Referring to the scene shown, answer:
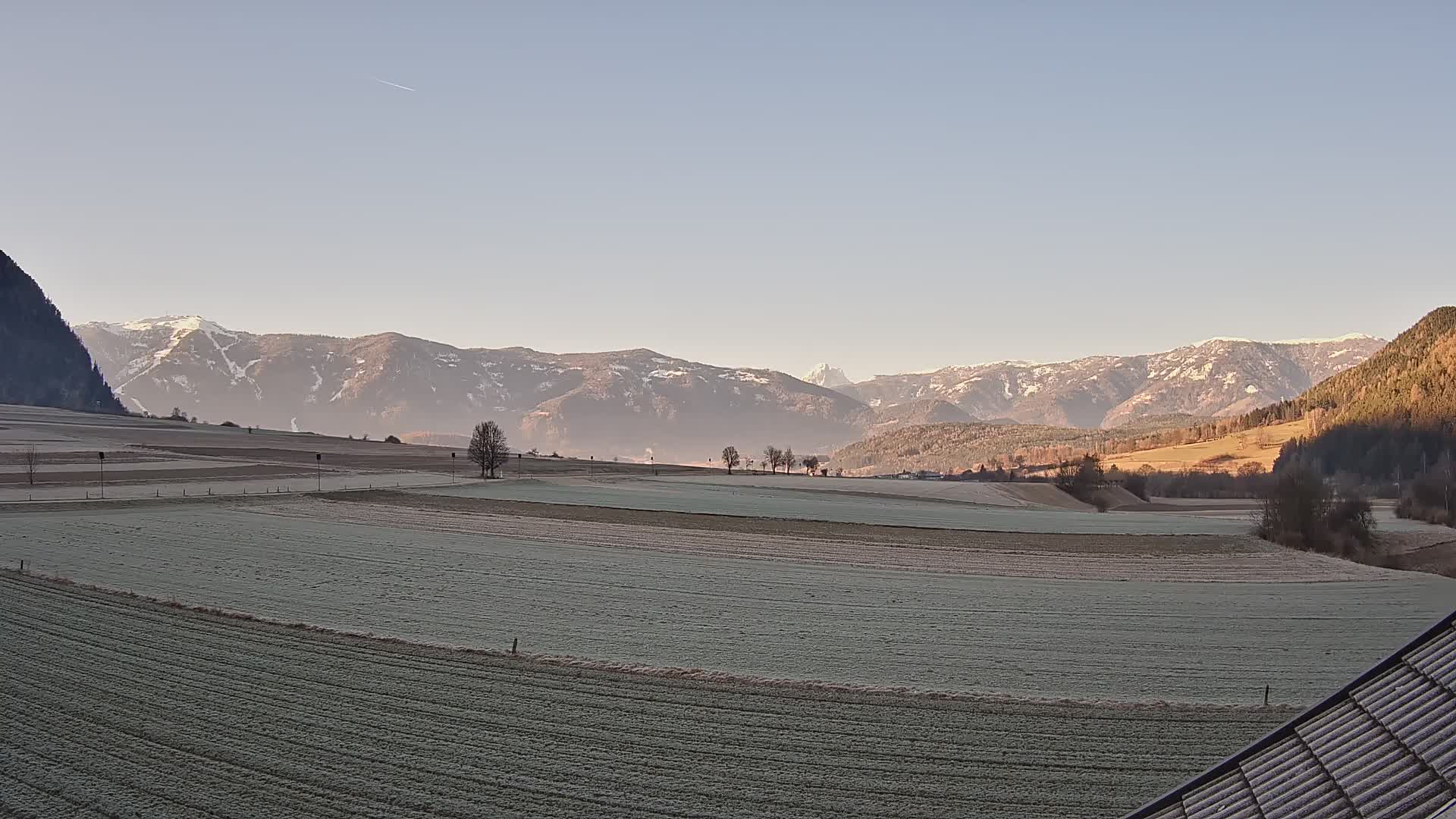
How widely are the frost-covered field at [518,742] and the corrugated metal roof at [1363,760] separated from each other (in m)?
5.79

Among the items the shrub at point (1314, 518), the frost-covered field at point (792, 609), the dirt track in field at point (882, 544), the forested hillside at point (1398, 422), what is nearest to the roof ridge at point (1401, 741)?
the frost-covered field at point (792, 609)

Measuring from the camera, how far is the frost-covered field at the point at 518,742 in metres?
14.4

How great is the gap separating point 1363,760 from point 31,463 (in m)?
95.3

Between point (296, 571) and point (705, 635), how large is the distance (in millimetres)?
18003

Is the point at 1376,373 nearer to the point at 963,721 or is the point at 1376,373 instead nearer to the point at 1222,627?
the point at 1222,627

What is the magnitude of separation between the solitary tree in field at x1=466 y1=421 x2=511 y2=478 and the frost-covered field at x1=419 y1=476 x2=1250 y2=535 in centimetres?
554

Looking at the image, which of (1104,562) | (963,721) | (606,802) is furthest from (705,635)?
(1104,562)

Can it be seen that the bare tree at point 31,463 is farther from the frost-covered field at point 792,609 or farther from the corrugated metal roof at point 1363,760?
the corrugated metal roof at point 1363,760

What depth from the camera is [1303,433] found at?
579 ft

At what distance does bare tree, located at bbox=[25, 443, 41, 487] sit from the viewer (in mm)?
77762

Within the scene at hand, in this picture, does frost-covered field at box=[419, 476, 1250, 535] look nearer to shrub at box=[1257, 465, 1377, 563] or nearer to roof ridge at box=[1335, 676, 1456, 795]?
shrub at box=[1257, 465, 1377, 563]

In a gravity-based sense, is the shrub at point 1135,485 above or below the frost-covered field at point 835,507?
above

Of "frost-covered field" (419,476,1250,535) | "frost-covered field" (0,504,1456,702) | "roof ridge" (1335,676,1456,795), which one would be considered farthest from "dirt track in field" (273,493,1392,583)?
"roof ridge" (1335,676,1456,795)

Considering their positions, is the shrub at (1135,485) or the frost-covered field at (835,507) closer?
the frost-covered field at (835,507)
